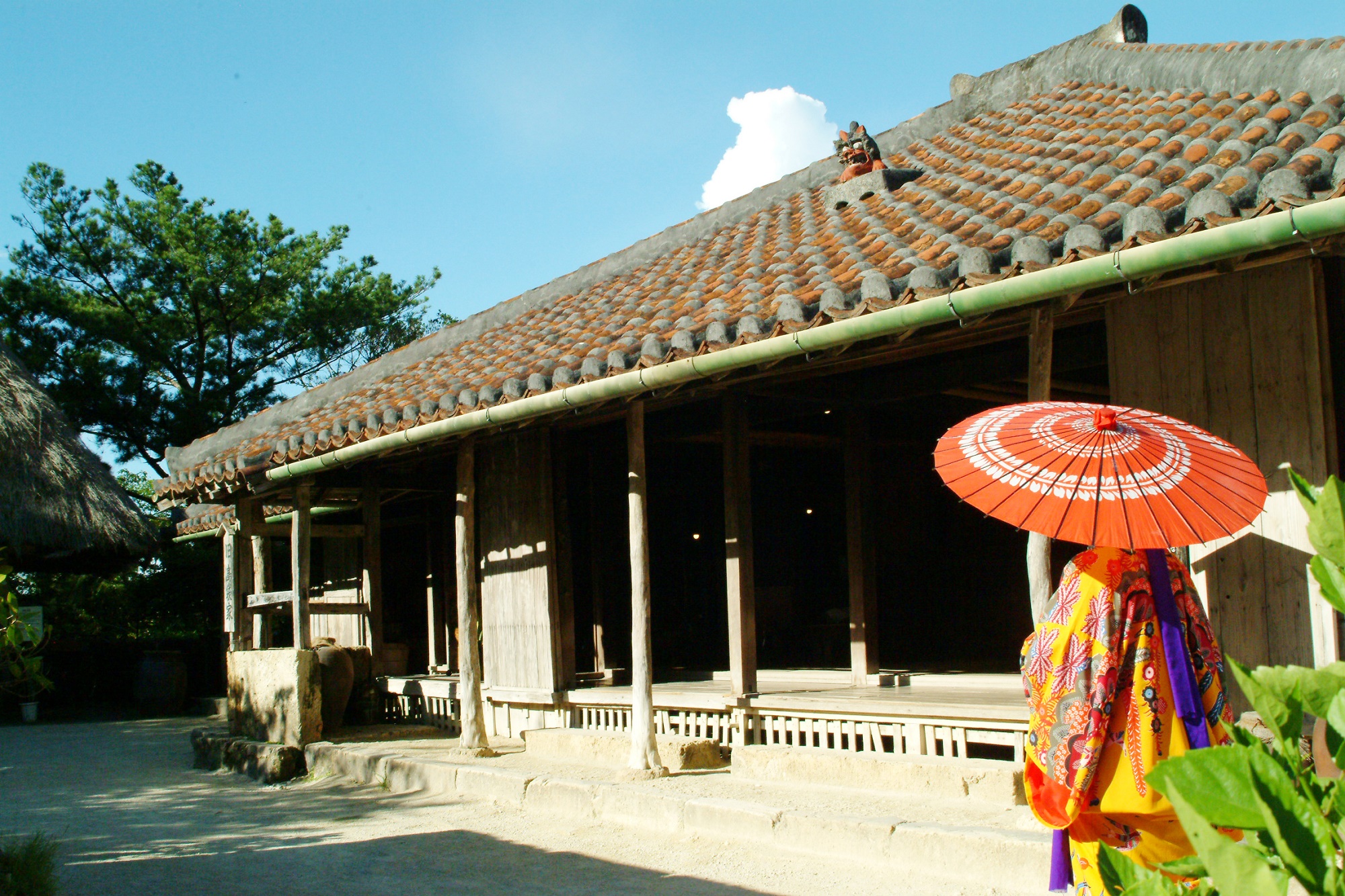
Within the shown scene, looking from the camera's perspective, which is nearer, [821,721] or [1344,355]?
[1344,355]

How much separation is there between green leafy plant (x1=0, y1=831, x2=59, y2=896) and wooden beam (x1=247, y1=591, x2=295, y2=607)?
14.1 feet

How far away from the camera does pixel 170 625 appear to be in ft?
65.7

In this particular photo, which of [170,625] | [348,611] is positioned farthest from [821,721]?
[170,625]

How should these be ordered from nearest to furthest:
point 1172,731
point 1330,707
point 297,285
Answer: point 1330,707 → point 1172,731 → point 297,285

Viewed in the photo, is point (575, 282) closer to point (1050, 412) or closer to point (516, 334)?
point (516, 334)

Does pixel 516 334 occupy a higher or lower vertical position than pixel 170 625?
higher

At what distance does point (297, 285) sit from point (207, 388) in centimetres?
309

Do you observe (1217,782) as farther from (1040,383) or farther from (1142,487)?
(1040,383)

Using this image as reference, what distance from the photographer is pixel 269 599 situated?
9.78 m

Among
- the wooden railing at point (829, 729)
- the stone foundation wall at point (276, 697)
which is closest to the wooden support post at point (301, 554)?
the stone foundation wall at point (276, 697)

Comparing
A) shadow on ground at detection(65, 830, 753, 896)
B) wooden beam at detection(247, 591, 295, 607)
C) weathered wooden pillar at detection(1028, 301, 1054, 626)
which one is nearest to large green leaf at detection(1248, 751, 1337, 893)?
weathered wooden pillar at detection(1028, 301, 1054, 626)

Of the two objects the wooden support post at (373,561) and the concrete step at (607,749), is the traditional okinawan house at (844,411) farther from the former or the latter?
the concrete step at (607,749)

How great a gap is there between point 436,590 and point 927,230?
8591 millimetres

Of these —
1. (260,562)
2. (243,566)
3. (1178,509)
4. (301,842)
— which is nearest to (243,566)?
(243,566)
